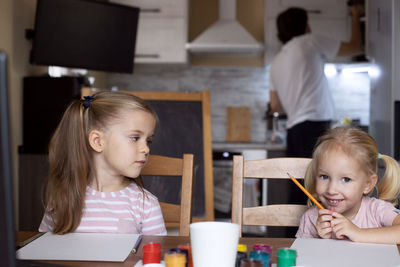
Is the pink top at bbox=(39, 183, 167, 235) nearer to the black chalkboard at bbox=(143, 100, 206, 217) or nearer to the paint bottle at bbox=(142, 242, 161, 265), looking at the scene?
the paint bottle at bbox=(142, 242, 161, 265)

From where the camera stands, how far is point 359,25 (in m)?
3.71

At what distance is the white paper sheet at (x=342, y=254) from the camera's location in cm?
90

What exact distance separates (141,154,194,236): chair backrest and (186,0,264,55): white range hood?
243 centimetres

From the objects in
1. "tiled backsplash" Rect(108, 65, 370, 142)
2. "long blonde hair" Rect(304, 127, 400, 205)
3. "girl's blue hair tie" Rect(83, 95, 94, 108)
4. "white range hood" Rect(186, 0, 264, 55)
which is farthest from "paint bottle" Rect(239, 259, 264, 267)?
"tiled backsplash" Rect(108, 65, 370, 142)

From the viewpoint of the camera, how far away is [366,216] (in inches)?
53.9

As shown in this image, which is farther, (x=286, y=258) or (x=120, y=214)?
(x=120, y=214)

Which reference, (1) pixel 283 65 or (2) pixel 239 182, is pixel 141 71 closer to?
(1) pixel 283 65

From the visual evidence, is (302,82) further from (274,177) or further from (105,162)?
(105,162)

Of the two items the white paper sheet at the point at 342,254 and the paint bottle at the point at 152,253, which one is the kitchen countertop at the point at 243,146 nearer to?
the white paper sheet at the point at 342,254

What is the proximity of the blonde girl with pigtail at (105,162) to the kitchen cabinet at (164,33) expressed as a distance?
8.16 ft

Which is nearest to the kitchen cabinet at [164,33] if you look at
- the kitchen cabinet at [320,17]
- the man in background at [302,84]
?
the kitchen cabinet at [320,17]


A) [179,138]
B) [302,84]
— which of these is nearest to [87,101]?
[179,138]

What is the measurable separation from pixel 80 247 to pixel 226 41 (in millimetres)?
3128

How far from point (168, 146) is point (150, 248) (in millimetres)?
1715
